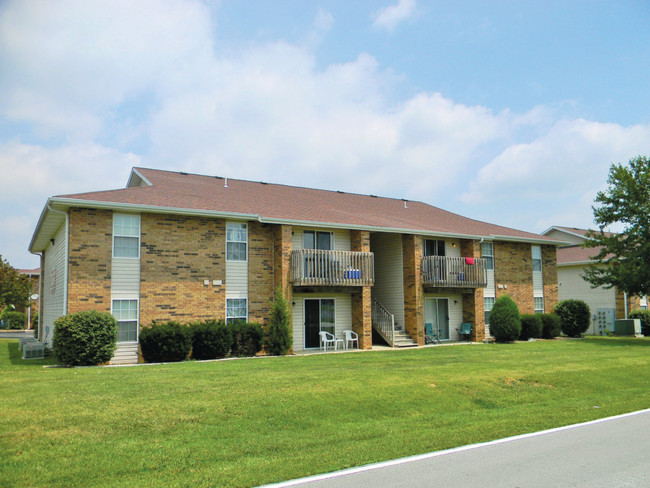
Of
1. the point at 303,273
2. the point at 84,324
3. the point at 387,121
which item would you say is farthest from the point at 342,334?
the point at 84,324

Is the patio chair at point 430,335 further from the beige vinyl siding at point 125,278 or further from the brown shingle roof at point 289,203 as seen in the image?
the beige vinyl siding at point 125,278

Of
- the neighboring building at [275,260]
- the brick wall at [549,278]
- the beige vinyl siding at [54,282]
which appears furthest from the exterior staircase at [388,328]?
the beige vinyl siding at [54,282]

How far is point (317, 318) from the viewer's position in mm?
21266

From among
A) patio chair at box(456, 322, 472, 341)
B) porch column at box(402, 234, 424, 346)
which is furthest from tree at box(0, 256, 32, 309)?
patio chair at box(456, 322, 472, 341)

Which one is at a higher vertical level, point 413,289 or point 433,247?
point 433,247

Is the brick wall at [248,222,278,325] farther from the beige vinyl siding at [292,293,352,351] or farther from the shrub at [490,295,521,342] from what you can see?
the shrub at [490,295,521,342]

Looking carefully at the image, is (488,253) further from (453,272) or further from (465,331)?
(465,331)

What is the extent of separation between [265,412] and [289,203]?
47.5ft

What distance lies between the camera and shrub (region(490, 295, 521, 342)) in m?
23.0

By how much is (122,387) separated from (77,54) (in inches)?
342

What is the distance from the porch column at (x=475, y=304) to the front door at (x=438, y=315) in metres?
1.01

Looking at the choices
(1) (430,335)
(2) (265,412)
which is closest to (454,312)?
(1) (430,335)

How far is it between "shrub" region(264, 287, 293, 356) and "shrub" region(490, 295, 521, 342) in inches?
377

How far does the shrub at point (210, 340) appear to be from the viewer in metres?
17.2
